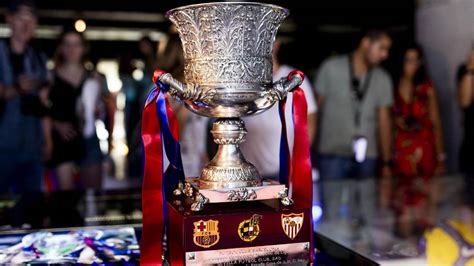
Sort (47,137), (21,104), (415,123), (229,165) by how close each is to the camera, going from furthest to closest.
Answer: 1. (415,123)
2. (47,137)
3. (21,104)
4. (229,165)

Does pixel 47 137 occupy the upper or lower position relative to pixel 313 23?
lower

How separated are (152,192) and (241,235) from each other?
20 centimetres

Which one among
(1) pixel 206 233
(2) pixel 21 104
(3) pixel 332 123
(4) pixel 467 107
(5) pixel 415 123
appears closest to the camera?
(1) pixel 206 233

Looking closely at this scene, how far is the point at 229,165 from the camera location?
112 centimetres

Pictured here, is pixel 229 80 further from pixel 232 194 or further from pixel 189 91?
pixel 232 194

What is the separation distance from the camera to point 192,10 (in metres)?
1.08

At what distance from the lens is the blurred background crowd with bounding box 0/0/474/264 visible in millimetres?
2301

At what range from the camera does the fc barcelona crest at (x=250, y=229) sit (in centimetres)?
103

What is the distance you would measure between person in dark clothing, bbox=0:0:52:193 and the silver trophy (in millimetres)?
1481

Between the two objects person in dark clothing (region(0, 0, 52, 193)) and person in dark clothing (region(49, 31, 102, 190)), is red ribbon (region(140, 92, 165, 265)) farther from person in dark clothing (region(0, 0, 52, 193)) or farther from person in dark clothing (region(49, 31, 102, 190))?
person in dark clothing (region(49, 31, 102, 190))

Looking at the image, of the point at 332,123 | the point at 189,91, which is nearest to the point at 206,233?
the point at 189,91

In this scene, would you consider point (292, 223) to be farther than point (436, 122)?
No

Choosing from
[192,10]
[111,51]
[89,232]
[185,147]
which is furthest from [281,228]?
[111,51]

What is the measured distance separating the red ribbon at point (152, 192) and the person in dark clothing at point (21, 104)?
4.71ft
